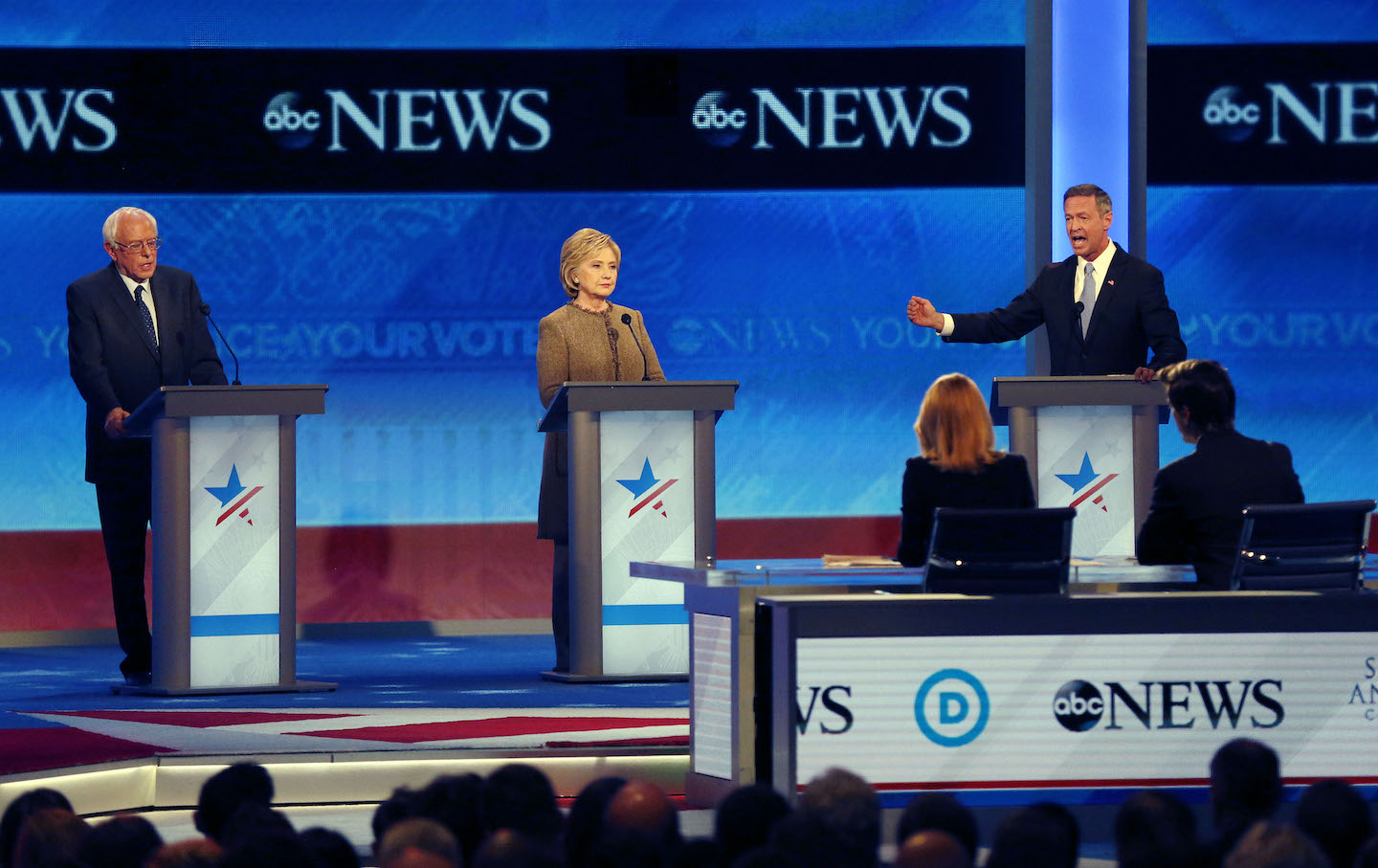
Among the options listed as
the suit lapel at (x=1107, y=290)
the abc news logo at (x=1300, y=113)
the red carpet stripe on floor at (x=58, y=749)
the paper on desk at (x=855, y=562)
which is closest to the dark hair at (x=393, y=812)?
the paper on desk at (x=855, y=562)

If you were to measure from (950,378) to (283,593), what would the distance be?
2476 mm

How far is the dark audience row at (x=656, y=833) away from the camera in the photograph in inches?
98.2

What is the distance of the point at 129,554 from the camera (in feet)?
20.0

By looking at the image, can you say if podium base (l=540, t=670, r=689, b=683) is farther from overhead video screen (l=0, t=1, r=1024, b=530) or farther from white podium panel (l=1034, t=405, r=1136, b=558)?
overhead video screen (l=0, t=1, r=1024, b=530)

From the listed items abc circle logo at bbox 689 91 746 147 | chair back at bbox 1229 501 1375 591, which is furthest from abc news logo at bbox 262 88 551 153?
chair back at bbox 1229 501 1375 591

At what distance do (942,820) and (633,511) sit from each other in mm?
3243

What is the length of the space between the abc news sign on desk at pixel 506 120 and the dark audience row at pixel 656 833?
5.62 metres

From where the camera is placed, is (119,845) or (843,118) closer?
(119,845)

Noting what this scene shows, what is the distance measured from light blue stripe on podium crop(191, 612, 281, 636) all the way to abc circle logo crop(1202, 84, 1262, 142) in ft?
15.7

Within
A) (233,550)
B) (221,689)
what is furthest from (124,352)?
(221,689)

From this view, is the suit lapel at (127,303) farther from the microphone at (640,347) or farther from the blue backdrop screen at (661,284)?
the blue backdrop screen at (661,284)

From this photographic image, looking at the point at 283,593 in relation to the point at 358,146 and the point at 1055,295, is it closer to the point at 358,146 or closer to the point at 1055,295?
the point at 1055,295

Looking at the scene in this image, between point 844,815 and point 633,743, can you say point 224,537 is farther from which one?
point 844,815

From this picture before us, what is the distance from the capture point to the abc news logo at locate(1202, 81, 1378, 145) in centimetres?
862
